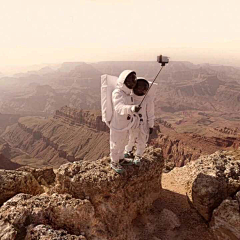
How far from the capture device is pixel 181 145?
4628cm

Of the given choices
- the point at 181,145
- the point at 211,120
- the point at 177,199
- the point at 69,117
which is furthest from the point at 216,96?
the point at 177,199

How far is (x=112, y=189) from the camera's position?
6469 mm

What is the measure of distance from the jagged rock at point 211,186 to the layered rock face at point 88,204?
144 centimetres

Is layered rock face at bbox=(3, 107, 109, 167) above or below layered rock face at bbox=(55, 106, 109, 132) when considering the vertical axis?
below

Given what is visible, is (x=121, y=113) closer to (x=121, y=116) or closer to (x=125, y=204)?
(x=121, y=116)

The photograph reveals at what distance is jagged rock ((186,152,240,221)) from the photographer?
6.68m

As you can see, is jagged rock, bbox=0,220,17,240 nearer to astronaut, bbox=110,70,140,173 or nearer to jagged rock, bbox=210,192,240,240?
astronaut, bbox=110,70,140,173

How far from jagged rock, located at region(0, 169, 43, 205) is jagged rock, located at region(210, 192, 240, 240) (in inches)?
250

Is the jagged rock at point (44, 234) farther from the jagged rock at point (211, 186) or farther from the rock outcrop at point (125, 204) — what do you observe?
the jagged rock at point (211, 186)

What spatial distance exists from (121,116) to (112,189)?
2.19 m

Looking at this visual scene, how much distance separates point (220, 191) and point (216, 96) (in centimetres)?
17764

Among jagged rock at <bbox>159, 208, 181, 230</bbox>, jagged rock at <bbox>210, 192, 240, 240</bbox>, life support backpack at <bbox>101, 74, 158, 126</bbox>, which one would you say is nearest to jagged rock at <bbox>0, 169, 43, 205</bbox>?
life support backpack at <bbox>101, 74, 158, 126</bbox>

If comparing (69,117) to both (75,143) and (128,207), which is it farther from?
(128,207)

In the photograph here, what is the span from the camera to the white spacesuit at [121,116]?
633cm
